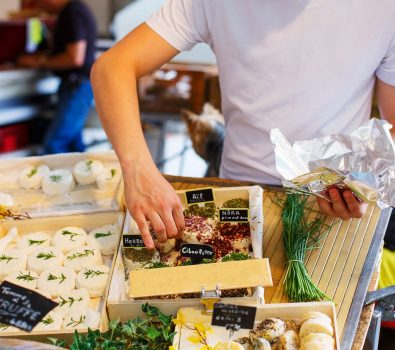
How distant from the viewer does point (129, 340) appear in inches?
50.9

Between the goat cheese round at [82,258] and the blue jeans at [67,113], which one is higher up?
the goat cheese round at [82,258]

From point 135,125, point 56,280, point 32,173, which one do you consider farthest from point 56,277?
point 32,173

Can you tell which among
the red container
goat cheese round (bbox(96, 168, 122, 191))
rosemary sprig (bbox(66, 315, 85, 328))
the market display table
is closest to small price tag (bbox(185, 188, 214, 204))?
the market display table

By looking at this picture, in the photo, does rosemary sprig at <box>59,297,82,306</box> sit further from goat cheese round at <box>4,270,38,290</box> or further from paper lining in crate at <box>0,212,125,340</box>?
goat cheese round at <box>4,270,38,290</box>

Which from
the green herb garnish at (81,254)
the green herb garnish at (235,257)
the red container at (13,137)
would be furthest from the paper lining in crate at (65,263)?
the red container at (13,137)

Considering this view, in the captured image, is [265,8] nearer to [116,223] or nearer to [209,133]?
[116,223]

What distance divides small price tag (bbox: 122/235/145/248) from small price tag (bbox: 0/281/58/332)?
26 centimetres

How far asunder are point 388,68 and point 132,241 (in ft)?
3.28

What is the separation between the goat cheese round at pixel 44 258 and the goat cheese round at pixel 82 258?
0.03 metres

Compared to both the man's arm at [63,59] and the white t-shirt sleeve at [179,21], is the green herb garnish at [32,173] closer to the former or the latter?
the white t-shirt sleeve at [179,21]

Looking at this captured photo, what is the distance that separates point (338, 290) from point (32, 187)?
111 centimetres

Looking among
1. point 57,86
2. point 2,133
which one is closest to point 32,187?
point 2,133

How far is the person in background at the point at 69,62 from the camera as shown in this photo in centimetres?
453

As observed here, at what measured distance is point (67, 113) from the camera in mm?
4688
